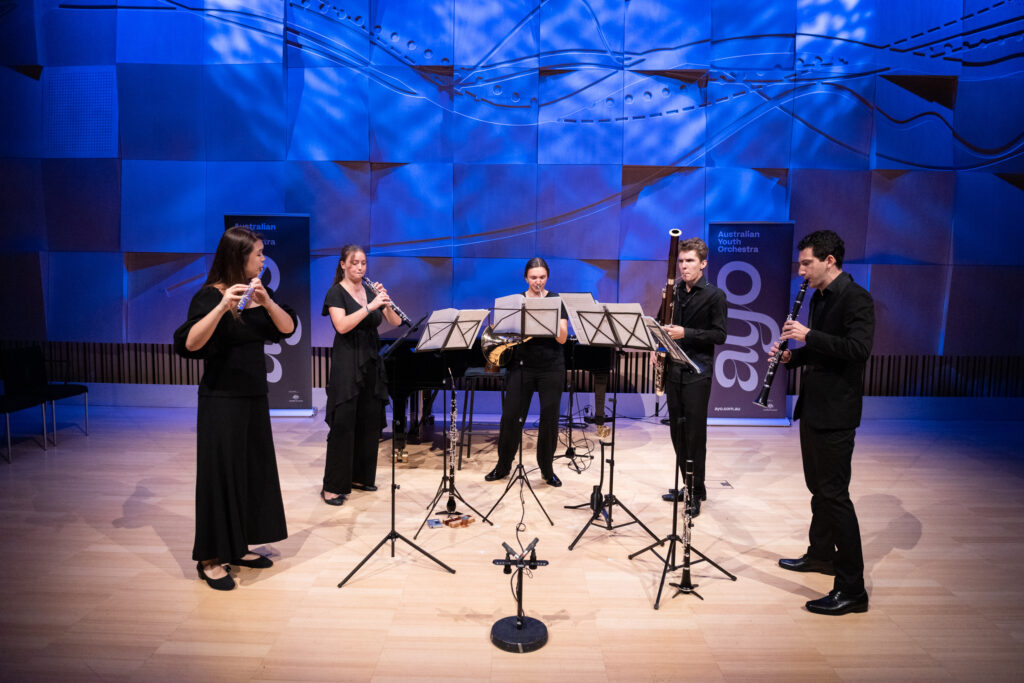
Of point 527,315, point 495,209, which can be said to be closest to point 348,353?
point 527,315

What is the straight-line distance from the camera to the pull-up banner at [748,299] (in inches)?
268

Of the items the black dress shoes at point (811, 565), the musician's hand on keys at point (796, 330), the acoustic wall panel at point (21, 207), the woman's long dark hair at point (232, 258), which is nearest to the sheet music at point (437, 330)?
the woman's long dark hair at point (232, 258)

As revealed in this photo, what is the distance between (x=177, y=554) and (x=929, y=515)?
4621mm

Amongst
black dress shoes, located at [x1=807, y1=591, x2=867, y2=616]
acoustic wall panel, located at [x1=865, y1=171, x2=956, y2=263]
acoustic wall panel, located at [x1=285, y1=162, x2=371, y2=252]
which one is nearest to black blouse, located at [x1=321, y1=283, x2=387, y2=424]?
black dress shoes, located at [x1=807, y1=591, x2=867, y2=616]

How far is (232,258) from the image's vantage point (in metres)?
3.15

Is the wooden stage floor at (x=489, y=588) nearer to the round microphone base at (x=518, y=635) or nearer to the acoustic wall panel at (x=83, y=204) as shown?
the round microphone base at (x=518, y=635)

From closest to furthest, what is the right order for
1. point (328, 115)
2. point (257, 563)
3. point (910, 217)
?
point (257, 563), point (328, 115), point (910, 217)

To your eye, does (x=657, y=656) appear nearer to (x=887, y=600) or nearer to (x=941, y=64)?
(x=887, y=600)

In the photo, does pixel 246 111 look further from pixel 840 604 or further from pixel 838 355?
pixel 840 604

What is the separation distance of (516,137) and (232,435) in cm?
499

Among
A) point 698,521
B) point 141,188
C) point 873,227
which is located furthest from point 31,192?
point 873,227

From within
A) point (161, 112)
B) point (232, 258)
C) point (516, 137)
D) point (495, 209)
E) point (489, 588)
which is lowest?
point (489, 588)

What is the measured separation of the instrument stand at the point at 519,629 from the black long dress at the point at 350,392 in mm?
1839

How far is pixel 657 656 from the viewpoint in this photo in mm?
2805
